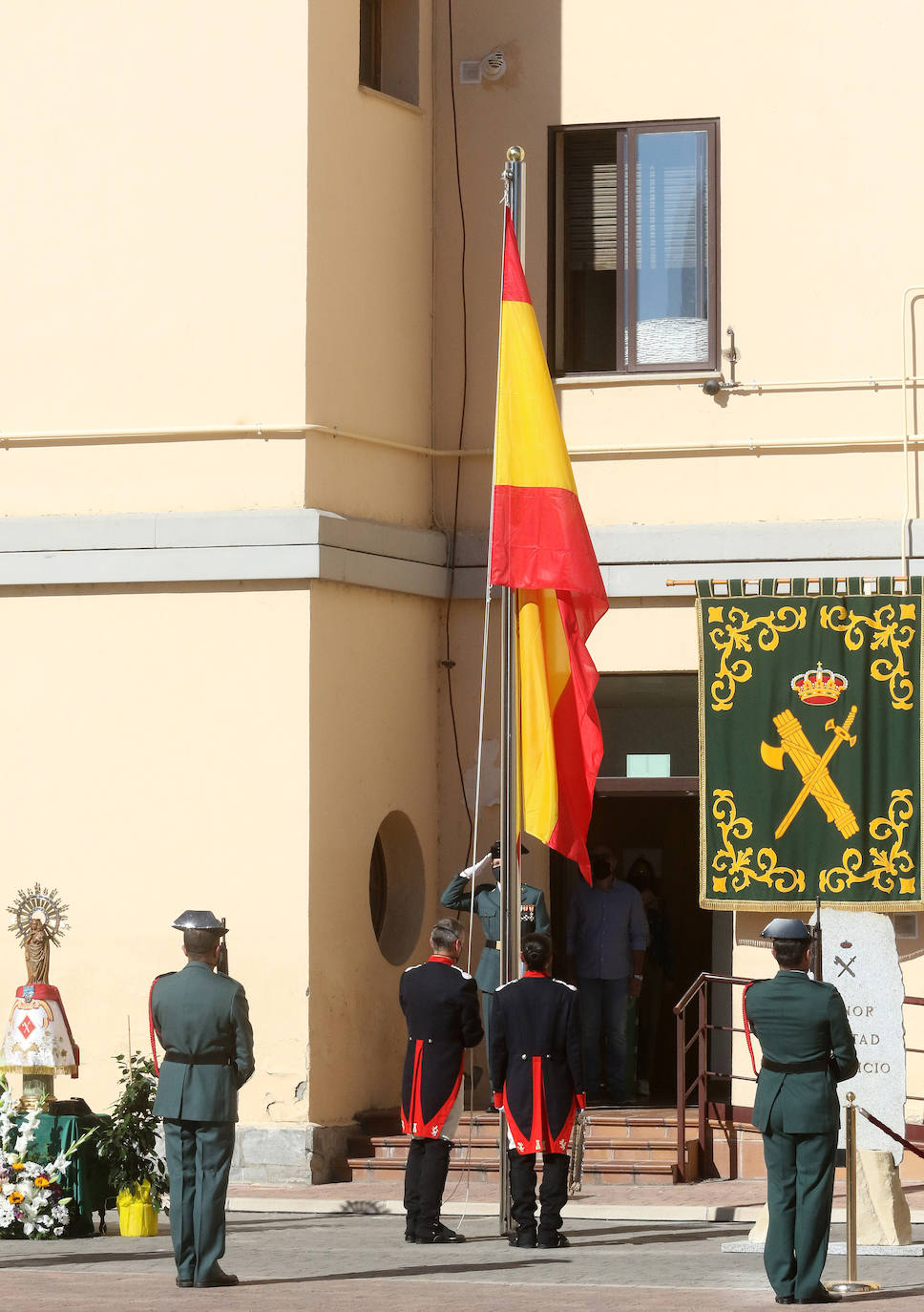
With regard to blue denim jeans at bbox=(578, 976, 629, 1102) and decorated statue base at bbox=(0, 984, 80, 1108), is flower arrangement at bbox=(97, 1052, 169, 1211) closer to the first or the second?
decorated statue base at bbox=(0, 984, 80, 1108)

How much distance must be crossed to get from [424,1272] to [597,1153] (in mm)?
3931

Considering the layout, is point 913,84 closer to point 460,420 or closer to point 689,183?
point 689,183

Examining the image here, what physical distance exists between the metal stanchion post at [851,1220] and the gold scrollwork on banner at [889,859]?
4.27 meters

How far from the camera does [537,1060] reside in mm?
13047

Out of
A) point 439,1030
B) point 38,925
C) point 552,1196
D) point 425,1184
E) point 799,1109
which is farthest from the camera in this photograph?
point 38,925

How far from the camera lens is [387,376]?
57.0ft

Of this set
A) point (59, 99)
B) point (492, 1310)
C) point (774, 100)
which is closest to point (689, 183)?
point (774, 100)

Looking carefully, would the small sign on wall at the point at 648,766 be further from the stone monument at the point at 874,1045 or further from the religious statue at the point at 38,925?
the stone monument at the point at 874,1045

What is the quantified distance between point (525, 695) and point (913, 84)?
6.45 meters

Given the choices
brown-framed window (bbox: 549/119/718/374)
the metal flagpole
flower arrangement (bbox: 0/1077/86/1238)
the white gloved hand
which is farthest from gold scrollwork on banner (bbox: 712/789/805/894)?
flower arrangement (bbox: 0/1077/86/1238)

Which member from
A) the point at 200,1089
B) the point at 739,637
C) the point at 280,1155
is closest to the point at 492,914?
the point at 280,1155

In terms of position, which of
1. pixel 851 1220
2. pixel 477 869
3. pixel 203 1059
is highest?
pixel 477 869

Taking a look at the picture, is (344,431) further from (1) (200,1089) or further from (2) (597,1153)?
(1) (200,1089)

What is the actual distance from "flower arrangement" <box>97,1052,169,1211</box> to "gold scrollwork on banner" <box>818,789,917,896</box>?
17.5ft
